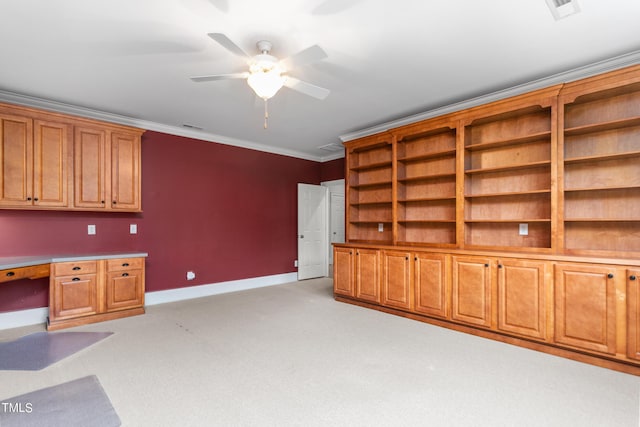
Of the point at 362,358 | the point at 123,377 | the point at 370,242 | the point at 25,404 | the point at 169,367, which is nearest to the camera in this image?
the point at 25,404

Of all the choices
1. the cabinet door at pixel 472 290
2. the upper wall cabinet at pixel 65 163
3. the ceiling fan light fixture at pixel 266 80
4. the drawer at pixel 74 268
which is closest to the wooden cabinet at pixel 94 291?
the drawer at pixel 74 268

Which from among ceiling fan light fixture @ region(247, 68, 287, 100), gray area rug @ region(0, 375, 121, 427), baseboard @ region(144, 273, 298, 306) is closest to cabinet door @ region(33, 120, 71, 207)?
baseboard @ region(144, 273, 298, 306)

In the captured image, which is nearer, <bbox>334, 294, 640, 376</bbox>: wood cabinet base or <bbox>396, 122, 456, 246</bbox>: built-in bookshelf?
<bbox>334, 294, 640, 376</bbox>: wood cabinet base

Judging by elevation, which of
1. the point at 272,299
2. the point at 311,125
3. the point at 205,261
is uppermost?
the point at 311,125

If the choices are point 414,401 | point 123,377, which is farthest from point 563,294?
point 123,377

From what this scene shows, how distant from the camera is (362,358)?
2805 millimetres

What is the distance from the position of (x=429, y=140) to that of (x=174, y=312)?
4.14 metres

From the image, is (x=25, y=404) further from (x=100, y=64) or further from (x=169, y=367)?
(x=100, y=64)

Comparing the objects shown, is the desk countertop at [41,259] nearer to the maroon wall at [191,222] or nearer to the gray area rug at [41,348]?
the maroon wall at [191,222]

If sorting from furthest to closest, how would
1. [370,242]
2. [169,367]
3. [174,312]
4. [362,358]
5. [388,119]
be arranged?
1. [370,242]
2. [388,119]
3. [174,312]
4. [362,358]
5. [169,367]

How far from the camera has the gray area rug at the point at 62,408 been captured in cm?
190

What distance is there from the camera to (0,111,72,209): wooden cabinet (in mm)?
3420

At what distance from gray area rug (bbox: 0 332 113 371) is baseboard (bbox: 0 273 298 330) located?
494 millimetres

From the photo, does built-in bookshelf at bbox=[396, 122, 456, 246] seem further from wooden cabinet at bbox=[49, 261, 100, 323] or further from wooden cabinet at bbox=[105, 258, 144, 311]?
wooden cabinet at bbox=[49, 261, 100, 323]
